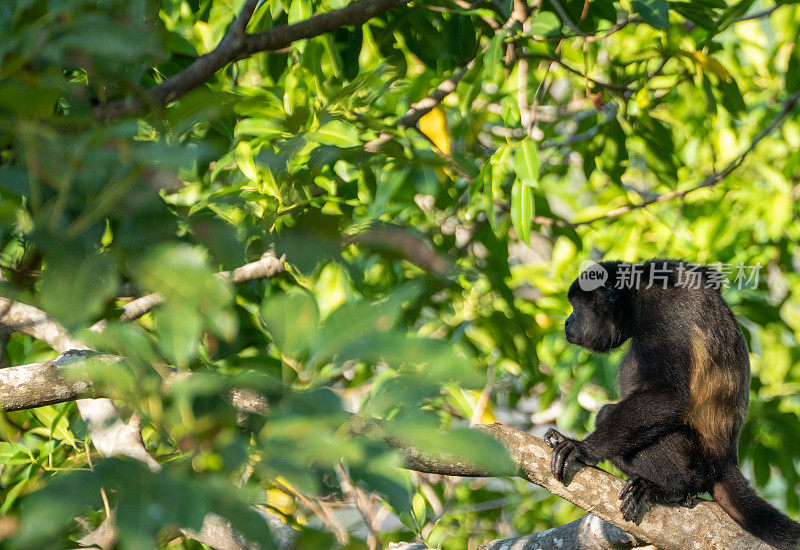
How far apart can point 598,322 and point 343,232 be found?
3020mm

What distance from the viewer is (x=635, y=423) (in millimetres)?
3326

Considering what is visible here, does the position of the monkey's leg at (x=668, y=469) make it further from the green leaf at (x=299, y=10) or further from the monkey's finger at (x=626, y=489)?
the green leaf at (x=299, y=10)

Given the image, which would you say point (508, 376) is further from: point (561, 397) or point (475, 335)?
point (475, 335)

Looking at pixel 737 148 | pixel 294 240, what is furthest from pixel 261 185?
pixel 737 148

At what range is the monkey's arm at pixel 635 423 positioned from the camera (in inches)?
128

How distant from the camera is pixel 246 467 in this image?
0.71 m

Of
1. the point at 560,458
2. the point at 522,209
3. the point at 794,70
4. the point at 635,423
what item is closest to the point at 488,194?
the point at 522,209

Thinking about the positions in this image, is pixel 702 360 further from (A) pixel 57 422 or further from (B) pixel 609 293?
(A) pixel 57 422

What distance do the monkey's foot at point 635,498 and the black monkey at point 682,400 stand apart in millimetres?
100

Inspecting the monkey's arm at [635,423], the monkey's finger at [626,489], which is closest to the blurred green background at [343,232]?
the monkey's arm at [635,423]

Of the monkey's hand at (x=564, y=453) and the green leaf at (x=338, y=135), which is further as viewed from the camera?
the monkey's hand at (x=564, y=453)

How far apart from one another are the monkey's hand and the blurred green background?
470 mm

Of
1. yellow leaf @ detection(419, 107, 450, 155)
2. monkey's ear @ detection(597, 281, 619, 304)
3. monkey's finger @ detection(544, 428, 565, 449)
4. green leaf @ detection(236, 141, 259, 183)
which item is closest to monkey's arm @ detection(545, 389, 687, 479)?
monkey's finger @ detection(544, 428, 565, 449)

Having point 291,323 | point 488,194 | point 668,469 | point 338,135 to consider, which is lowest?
point 668,469
